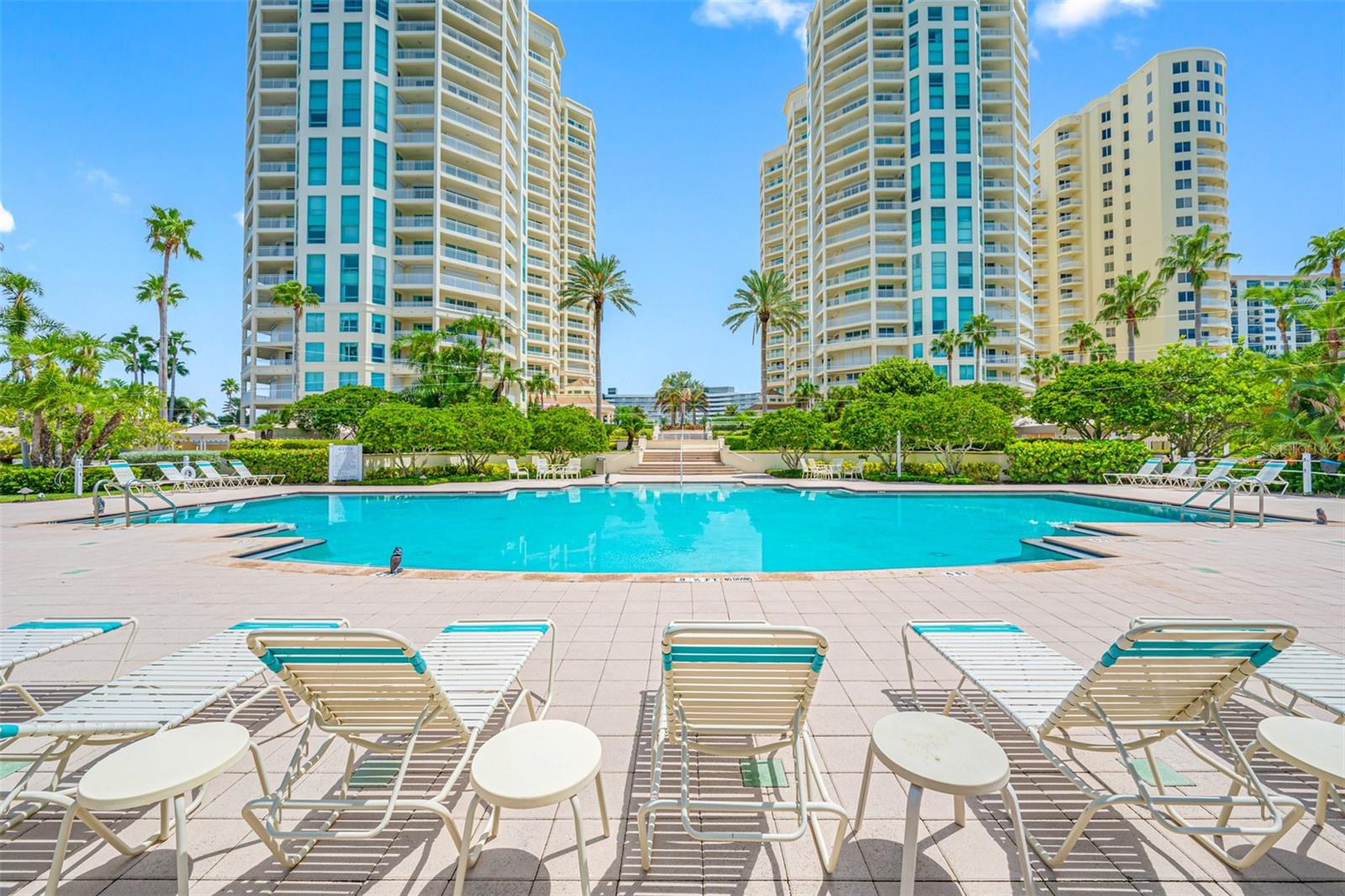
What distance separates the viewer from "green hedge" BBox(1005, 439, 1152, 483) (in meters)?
21.0

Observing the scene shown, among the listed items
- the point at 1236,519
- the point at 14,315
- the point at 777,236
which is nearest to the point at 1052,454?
the point at 1236,519

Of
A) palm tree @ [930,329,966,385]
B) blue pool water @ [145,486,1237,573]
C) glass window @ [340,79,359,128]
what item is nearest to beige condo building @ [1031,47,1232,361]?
palm tree @ [930,329,966,385]

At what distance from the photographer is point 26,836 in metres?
2.55

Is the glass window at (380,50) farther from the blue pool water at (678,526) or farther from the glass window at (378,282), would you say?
the blue pool water at (678,526)

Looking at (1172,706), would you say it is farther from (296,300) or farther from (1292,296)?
(296,300)

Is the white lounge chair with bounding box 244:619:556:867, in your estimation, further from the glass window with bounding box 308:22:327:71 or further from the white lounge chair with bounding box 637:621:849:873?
the glass window with bounding box 308:22:327:71

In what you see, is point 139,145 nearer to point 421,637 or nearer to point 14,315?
point 14,315

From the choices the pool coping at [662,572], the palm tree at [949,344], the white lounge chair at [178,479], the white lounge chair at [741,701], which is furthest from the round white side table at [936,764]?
the palm tree at [949,344]

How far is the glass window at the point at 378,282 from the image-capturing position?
4006 centimetres

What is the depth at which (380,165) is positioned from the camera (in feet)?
134

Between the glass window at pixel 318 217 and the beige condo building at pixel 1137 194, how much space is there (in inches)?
2851

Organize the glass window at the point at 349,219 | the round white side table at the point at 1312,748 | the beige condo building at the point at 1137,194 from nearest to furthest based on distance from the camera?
the round white side table at the point at 1312,748, the glass window at the point at 349,219, the beige condo building at the point at 1137,194

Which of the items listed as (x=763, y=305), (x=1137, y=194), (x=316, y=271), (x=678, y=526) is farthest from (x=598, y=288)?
(x=1137, y=194)

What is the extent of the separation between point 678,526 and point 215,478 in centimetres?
1837
